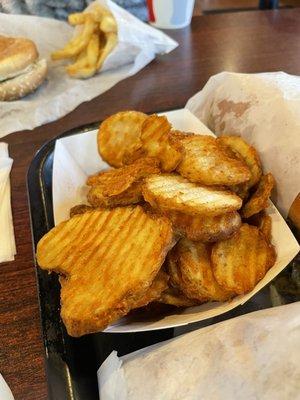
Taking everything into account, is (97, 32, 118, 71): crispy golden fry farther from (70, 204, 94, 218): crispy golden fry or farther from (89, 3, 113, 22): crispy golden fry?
(70, 204, 94, 218): crispy golden fry

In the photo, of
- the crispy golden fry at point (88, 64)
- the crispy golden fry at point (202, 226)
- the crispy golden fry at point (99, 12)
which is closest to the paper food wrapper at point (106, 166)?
the crispy golden fry at point (202, 226)

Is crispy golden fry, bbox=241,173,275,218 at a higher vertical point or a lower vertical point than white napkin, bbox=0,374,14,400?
higher

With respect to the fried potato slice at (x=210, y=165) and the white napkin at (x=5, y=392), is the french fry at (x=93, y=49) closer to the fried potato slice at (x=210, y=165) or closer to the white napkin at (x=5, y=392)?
the fried potato slice at (x=210, y=165)

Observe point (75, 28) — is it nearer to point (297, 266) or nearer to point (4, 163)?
point (4, 163)

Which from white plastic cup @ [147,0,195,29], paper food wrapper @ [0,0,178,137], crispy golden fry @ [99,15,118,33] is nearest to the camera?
paper food wrapper @ [0,0,178,137]

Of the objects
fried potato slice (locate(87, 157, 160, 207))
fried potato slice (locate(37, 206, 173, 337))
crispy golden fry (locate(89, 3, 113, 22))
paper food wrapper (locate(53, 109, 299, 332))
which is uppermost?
crispy golden fry (locate(89, 3, 113, 22))

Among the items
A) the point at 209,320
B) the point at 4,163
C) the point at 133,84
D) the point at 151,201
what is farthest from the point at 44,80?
the point at 209,320

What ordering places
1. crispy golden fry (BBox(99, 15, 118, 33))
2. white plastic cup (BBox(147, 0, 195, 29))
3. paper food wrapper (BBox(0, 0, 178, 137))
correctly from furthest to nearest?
white plastic cup (BBox(147, 0, 195, 29)) → crispy golden fry (BBox(99, 15, 118, 33)) → paper food wrapper (BBox(0, 0, 178, 137))

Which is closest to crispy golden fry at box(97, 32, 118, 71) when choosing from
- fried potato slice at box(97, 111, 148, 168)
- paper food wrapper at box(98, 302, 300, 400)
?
fried potato slice at box(97, 111, 148, 168)
